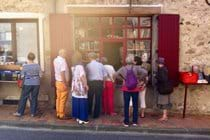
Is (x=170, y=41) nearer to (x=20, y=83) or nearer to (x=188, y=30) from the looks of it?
(x=188, y=30)

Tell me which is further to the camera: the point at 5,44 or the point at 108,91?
the point at 5,44

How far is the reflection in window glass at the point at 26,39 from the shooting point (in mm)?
10969

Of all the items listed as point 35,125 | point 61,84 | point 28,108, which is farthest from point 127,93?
point 28,108

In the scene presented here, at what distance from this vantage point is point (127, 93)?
921cm

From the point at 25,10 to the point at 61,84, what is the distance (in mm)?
2489

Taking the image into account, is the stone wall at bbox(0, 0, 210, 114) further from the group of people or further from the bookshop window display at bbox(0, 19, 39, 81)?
the group of people

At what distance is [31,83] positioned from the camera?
9938mm

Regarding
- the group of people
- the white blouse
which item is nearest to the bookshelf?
the group of people

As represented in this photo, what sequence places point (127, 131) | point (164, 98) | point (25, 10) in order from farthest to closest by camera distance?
point (25, 10) < point (164, 98) < point (127, 131)

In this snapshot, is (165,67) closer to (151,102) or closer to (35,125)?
(151,102)

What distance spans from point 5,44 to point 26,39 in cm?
65

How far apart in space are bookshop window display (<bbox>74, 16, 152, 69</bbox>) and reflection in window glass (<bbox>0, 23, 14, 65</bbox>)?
1.96m

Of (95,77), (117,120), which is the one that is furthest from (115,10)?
(117,120)

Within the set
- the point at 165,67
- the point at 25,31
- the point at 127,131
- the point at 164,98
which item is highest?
the point at 25,31
